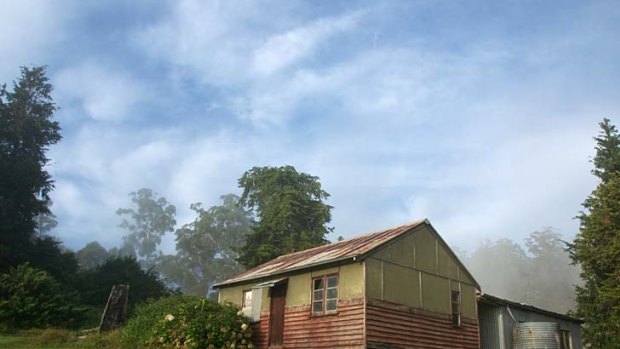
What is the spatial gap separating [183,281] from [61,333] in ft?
189

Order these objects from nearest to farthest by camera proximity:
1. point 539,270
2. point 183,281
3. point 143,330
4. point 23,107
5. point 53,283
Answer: point 143,330 < point 53,283 < point 23,107 < point 183,281 < point 539,270

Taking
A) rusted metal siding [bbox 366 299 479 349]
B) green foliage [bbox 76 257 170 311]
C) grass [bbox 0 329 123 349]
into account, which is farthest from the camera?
green foliage [bbox 76 257 170 311]

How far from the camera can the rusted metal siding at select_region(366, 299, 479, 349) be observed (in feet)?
61.5

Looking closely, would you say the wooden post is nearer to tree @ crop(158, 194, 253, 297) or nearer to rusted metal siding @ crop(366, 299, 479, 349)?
rusted metal siding @ crop(366, 299, 479, 349)

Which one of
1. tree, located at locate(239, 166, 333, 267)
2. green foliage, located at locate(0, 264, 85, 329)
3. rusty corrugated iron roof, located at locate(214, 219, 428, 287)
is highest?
tree, located at locate(239, 166, 333, 267)

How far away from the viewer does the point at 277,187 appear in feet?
156

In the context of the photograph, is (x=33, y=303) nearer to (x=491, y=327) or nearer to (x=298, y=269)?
(x=298, y=269)

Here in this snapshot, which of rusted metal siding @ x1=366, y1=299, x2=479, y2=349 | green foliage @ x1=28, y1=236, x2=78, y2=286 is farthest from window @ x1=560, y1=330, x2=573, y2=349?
green foliage @ x1=28, y1=236, x2=78, y2=286

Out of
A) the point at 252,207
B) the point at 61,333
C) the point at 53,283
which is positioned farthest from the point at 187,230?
the point at 61,333

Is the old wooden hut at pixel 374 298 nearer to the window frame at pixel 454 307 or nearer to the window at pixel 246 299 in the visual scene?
the window frame at pixel 454 307

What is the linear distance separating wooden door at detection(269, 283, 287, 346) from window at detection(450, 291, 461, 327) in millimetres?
7340

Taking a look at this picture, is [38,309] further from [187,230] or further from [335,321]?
[187,230]

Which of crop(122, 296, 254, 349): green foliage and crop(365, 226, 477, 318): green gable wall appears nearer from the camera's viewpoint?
crop(365, 226, 477, 318): green gable wall

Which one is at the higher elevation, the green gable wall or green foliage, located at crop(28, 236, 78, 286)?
green foliage, located at crop(28, 236, 78, 286)
